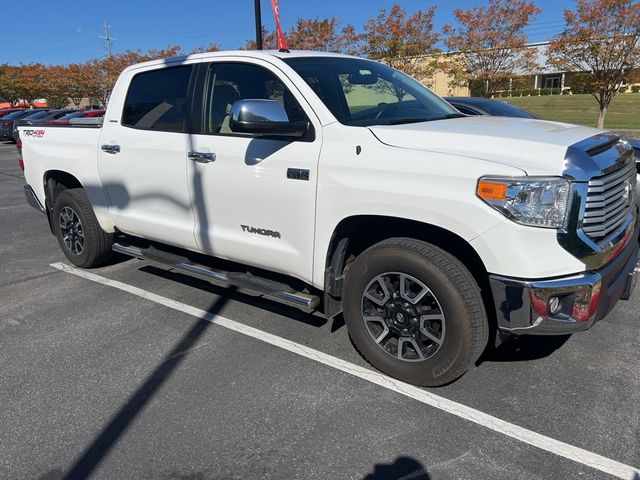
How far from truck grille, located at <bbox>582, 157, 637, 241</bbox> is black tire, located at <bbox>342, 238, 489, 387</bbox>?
662mm

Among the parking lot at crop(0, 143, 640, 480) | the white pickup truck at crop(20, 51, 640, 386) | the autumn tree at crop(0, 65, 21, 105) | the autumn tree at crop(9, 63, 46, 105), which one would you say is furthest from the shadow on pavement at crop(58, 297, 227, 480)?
the autumn tree at crop(0, 65, 21, 105)

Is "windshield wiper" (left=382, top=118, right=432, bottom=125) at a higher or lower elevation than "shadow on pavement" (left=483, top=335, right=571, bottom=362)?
higher

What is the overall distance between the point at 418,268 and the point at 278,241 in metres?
1.05

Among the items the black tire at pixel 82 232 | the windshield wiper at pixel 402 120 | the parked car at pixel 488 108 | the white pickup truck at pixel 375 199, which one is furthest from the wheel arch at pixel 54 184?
the parked car at pixel 488 108

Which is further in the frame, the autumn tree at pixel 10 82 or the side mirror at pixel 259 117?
the autumn tree at pixel 10 82

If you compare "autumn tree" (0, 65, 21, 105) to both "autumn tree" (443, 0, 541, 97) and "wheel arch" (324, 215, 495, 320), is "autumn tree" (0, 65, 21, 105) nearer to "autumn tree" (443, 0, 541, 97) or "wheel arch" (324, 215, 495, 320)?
"autumn tree" (443, 0, 541, 97)

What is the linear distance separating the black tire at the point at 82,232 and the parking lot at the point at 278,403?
35.2 inches

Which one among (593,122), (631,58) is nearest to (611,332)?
(631,58)

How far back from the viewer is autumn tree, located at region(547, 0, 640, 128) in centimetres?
1880

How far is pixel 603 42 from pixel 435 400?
20597 millimetres

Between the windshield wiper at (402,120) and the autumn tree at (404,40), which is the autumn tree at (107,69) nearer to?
the autumn tree at (404,40)

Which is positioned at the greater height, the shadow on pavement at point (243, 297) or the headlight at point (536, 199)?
the headlight at point (536, 199)

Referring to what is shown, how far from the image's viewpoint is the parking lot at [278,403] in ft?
8.63

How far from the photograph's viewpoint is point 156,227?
14.7 ft
